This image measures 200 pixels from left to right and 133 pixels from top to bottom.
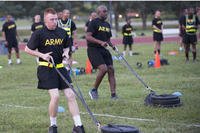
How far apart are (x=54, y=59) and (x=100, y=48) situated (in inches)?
136

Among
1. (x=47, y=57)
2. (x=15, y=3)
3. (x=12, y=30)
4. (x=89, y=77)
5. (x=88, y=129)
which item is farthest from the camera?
(x=15, y=3)

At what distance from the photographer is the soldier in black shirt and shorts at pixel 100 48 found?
1099cm

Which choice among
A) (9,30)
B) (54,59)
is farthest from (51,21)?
(9,30)

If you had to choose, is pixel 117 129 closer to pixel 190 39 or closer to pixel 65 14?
pixel 65 14

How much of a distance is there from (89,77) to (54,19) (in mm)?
8048

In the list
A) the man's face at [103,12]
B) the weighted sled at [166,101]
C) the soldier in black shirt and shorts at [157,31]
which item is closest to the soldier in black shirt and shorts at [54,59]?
the weighted sled at [166,101]

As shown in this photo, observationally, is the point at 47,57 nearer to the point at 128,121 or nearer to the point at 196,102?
the point at 128,121

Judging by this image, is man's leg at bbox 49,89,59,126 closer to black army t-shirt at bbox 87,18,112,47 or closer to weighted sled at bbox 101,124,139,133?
weighted sled at bbox 101,124,139,133

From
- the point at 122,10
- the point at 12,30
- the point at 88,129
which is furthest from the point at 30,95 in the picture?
the point at 122,10

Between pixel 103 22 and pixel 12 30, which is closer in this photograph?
pixel 103 22

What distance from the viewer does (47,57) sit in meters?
7.61

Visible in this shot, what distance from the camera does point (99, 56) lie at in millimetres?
11055

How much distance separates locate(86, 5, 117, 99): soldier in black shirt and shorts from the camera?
36.1 feet

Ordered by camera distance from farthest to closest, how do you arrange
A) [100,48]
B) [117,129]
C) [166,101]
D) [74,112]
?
[100,48] → [166,101] → [74,112] → [117,129]
